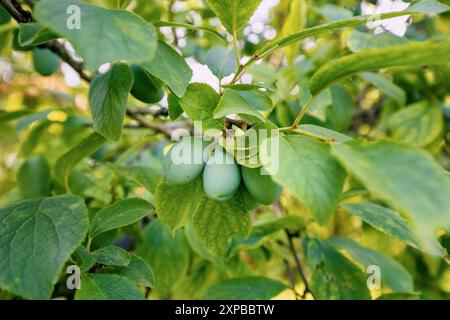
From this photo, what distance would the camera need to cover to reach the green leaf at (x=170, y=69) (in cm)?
52

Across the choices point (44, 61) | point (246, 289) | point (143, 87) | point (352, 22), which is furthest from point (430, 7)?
point (44, 61)

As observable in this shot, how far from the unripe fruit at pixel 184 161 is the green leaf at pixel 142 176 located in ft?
0.76

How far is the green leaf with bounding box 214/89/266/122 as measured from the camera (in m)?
0.48

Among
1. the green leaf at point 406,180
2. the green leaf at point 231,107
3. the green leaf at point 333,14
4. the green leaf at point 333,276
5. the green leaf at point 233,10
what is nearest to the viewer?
the green leaf at point 406,180

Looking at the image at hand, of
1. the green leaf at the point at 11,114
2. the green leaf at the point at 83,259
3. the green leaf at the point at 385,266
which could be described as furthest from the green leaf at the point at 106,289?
the green leaf at the point at 11,114

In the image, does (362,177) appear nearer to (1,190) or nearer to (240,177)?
(240,177)

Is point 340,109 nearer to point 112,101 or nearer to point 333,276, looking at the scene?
point 333,276

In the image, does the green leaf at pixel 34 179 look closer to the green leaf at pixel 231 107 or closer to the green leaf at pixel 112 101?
the green leaf at pixel 112 101

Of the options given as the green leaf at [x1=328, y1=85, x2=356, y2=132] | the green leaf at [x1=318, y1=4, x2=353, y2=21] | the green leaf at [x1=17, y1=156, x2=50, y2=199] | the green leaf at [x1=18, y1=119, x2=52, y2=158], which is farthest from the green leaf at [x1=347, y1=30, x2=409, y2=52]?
the green leaf at [x1=18, y1=119, x2=52, y2=158]

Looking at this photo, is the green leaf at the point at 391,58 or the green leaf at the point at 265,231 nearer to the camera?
the green leaf at the point at 391,58

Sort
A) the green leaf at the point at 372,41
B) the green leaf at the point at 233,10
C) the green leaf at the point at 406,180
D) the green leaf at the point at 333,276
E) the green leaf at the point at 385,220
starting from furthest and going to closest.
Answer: the green leaf at the point at 372,41 → the green leaf at the point at 333,276 → the green leaf at the point at 385,220 → the green leaf at the point at 233,10 → the green leaf at the point at 406,180

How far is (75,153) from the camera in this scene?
0.79 meters

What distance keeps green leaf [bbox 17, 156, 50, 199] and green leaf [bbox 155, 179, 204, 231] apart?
1.58ft
